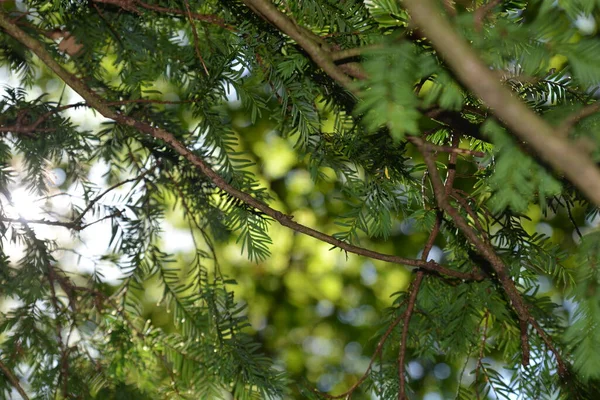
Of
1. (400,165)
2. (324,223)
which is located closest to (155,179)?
(400,165)

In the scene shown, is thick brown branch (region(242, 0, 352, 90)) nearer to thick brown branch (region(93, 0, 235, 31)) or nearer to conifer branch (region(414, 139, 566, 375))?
conifer branch (region(414, 139, 566, 375))

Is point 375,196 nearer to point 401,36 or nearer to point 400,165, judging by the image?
point 400,165

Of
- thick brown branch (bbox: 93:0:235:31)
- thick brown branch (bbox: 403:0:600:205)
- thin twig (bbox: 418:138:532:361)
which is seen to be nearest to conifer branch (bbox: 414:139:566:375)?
thin twig (bbox: 418:138:532:361)

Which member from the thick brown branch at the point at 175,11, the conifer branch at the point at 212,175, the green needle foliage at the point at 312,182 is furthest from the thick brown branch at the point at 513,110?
the thick brown branch at the point at 175,11

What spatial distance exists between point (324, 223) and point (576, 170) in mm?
2193

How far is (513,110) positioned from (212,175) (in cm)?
28

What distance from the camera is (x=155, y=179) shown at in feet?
2.28

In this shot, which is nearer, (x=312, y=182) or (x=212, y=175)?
(x=212, y=175)

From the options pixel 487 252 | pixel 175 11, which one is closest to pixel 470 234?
pixel 487 252

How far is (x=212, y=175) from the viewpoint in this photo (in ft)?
1.47

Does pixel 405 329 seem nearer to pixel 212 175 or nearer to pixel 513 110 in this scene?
pixel 212 175

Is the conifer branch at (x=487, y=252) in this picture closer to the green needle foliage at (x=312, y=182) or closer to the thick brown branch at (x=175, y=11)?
the green needle foliage at (x=312, y=182)

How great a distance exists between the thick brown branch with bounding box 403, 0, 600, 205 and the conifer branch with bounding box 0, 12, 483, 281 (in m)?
0.22

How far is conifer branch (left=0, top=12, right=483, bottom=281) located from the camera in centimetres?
42
